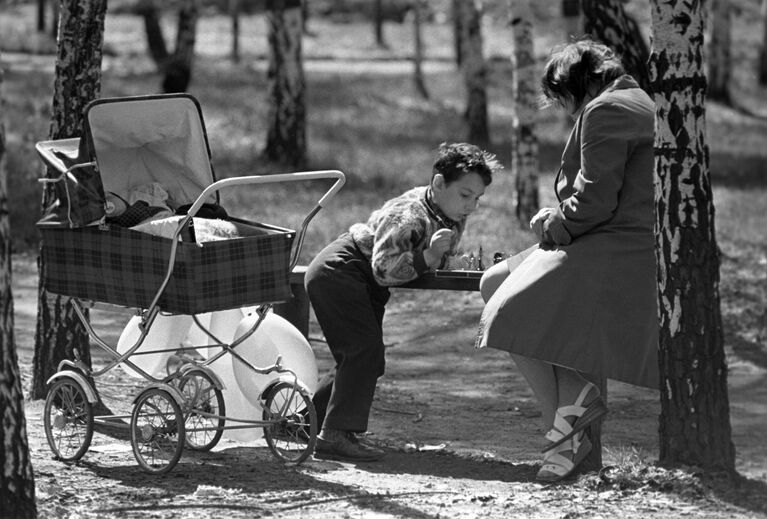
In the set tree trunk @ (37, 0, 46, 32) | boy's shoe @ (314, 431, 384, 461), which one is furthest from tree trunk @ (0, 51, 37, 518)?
tree trunk @ (37, 0, 46, 32)

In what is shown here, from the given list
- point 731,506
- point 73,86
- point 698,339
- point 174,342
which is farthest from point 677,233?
point 73,86

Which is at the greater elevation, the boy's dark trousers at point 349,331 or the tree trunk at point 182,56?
the tree trunk at point 182,56

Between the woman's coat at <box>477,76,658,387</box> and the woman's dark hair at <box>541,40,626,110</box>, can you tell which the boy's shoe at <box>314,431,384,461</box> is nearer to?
the woman's coat at <box>477,76,658,387</box>

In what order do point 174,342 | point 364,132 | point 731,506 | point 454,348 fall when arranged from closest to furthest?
point 731,506
point 174,342
point 454,348
point 364,132

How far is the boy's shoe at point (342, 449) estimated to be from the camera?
6.10m

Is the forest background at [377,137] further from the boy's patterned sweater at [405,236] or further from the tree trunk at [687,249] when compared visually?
the boy's patterned sweater at [405,236]

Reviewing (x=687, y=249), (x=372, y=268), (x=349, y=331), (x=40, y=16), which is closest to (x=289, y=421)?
(x=349, y=331)

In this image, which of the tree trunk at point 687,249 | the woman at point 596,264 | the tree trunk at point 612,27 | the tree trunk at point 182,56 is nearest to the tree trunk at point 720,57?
the tree trunk at point 182,56

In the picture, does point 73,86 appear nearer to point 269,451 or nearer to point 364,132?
point 269,451

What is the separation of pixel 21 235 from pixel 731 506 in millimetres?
9755

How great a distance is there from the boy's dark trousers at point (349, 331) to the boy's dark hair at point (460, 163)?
59cm

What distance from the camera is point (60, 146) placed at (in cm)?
634

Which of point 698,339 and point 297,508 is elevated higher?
point 698,339

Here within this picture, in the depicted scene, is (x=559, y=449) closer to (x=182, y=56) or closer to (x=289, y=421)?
(x=289, y=421)
